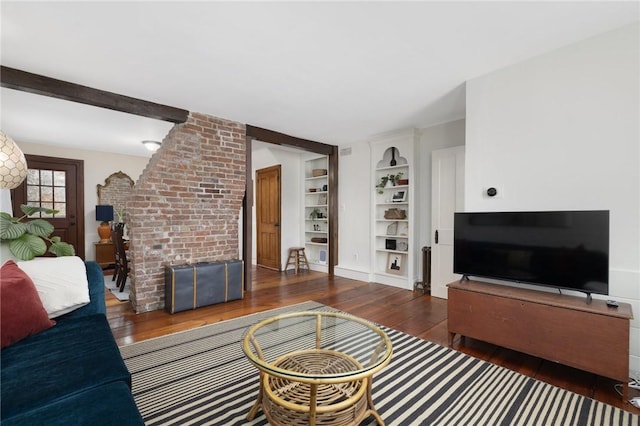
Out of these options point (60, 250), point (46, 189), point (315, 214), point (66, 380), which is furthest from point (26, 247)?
point (46, 189)

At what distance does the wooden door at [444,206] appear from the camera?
380cm

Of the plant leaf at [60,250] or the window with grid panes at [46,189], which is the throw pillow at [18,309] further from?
the window with grid panes at [46,189]

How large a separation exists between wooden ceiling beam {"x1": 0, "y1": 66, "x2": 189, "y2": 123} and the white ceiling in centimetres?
7

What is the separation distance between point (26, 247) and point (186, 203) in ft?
5.51

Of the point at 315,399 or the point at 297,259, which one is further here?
the point at 297,259

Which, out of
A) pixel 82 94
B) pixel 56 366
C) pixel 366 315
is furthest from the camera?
pixel 366 315

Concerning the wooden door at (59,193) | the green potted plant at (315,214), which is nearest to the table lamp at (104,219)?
the wooden door at (59,193)

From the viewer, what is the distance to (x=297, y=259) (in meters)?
5.66

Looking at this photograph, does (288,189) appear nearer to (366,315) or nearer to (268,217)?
(268,217)

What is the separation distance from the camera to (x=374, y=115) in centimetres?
378

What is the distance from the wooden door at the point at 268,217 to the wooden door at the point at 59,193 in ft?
11.2

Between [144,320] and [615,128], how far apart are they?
4.47m

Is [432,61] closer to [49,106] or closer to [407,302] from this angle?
[407,302]

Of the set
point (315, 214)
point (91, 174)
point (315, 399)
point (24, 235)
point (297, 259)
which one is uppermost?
point (91, 174)
